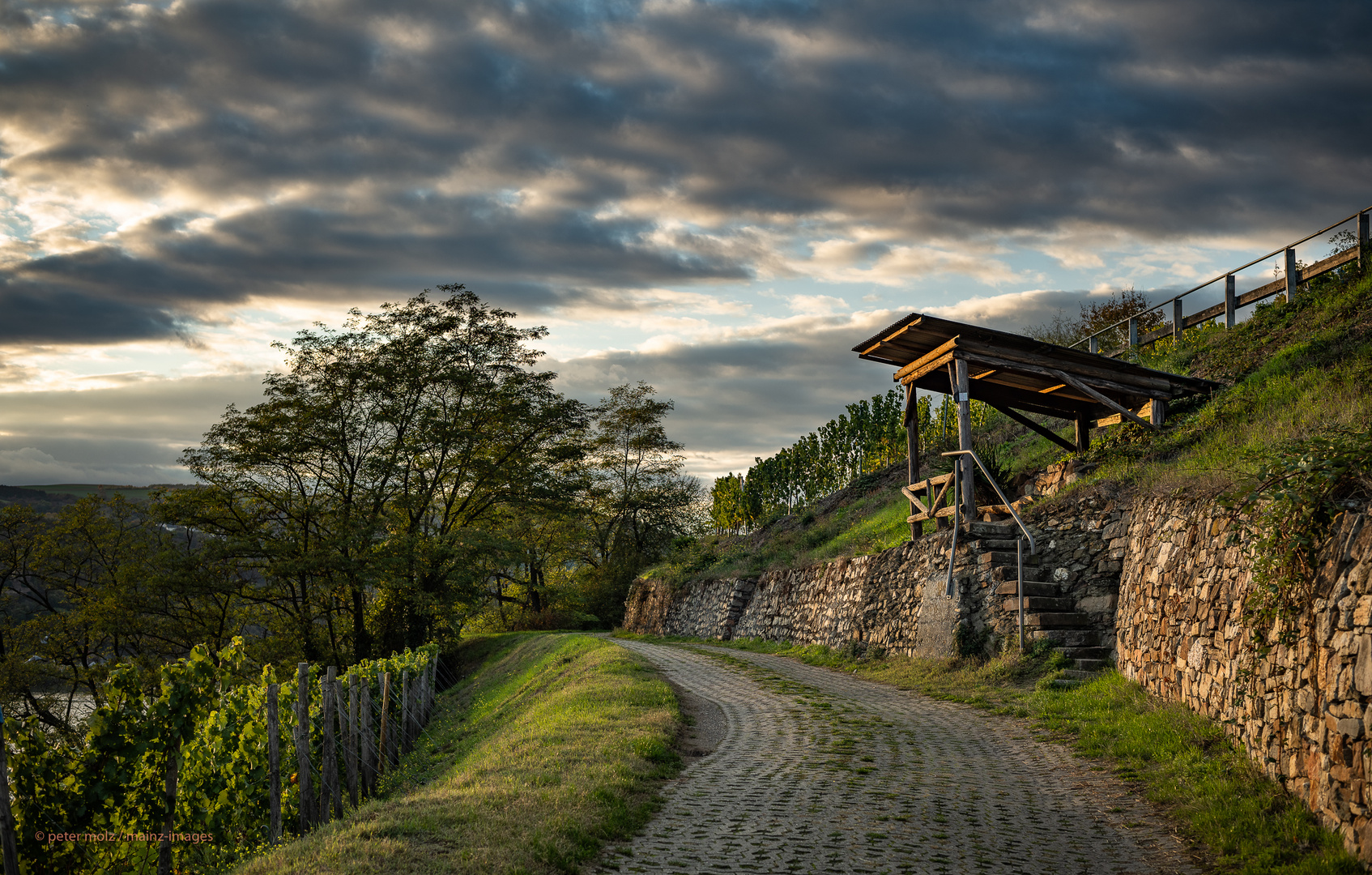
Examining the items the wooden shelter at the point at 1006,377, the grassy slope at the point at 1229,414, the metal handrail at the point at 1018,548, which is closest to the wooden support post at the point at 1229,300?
the grassy slope at the point at 1229,414

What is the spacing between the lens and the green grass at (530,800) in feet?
18.1

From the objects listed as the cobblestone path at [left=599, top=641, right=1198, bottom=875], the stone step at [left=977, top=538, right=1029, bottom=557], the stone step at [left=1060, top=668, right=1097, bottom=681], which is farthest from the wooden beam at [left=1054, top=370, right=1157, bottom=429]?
the cobblestone path at [left=599, top=641, right=1198, bottom=875]

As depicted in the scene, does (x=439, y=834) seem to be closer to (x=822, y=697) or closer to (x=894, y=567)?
(x=822, y=697)

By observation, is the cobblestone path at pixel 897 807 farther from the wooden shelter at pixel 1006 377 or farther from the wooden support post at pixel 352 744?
the wooden shelter at pixel 1006 377

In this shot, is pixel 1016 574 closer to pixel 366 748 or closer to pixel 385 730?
pixel 366 748

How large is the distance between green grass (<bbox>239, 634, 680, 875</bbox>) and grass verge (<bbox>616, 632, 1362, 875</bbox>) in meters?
4.11

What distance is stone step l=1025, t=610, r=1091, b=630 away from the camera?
492 inches

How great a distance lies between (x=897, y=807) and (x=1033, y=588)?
7.46m

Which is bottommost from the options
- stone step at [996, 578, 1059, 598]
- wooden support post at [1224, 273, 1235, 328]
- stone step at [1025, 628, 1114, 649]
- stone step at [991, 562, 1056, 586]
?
stone step at [1025, 628, 1114, 649]

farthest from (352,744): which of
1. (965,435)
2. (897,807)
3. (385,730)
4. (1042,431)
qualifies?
(1042,431)

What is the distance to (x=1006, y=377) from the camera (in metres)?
17.0

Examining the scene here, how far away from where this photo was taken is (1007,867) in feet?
17.7

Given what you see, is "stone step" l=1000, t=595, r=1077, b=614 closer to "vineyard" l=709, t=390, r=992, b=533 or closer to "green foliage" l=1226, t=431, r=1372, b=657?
"green foliage" l=1226, t=431, r=1372, b=657

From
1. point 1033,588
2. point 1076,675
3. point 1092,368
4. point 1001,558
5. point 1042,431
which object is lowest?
point 1076,675
